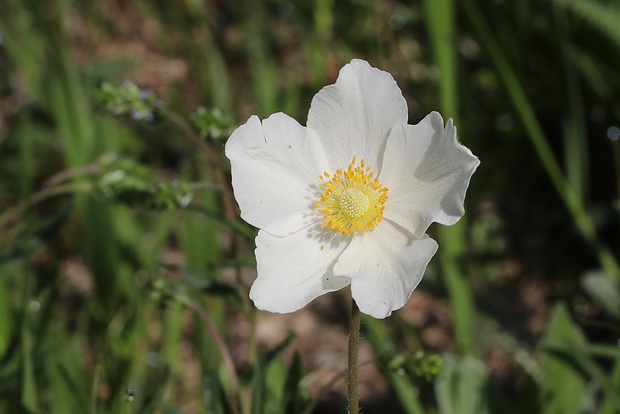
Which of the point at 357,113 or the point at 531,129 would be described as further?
the point at 531,129

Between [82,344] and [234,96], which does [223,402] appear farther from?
[234,96]

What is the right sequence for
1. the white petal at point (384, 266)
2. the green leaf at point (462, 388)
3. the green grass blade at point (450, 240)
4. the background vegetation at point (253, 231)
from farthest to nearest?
1. the green grass blade at point (450, 240)
2. the green leaf at point (462, 388)
3. the background vegetation at point (253, 231)
4. the white petal at point (384, 266)

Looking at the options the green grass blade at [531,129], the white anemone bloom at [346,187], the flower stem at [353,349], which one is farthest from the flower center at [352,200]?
the green grass blade at [531,129]

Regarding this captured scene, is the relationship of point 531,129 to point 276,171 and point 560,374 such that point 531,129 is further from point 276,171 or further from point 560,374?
point 276,171

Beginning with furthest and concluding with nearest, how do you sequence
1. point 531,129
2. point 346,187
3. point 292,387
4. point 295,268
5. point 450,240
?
point 531,129 → point 450,240 → point 292,387 → point 346,187 → point 295,268

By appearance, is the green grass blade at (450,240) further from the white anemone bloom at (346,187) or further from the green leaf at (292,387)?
the white anemone bloom at (346,187)

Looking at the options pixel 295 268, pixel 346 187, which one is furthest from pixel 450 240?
pixel 295 268

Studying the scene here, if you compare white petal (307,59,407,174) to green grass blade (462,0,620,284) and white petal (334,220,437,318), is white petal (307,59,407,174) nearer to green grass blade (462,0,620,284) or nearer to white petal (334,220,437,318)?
white petal (334,220,437,318)
